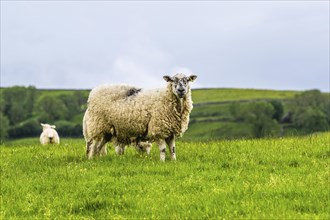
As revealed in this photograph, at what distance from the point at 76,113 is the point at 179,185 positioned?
5862 inches

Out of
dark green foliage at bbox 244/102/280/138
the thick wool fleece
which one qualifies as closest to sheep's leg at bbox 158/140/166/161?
the thick wool fleece

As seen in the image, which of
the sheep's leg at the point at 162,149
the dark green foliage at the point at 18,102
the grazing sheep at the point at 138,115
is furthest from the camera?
the dark green foliage at the point at 18,102

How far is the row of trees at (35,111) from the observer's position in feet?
456

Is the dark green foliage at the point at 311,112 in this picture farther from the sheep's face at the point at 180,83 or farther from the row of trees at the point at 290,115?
the sheep's face at the point at 180,83

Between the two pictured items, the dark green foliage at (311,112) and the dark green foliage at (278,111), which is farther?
the dark green foliage at (278,111)

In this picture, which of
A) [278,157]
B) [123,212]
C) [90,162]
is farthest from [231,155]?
[123,212]

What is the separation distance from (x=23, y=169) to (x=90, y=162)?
6.73ft

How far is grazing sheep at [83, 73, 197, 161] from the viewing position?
1609 cm

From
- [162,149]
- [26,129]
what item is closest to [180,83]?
[162,149]

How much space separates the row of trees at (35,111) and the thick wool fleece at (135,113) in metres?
118

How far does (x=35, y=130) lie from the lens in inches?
5487

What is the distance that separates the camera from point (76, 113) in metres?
159

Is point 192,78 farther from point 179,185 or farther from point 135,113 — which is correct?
point 179,185

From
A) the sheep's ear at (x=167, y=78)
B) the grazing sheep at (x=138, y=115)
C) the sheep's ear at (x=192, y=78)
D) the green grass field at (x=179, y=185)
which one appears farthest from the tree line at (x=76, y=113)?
the green grass field at (x=179, y=185)
